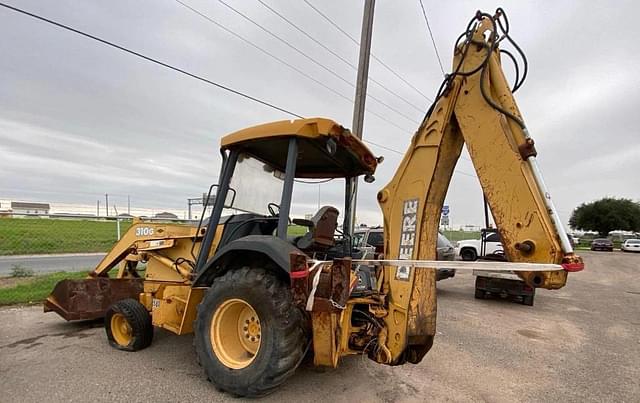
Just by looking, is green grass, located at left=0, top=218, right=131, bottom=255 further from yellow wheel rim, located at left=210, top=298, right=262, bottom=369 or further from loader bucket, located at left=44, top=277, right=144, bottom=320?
yellow wheel rim, located at left=210, top=298, right=262, bottom=369

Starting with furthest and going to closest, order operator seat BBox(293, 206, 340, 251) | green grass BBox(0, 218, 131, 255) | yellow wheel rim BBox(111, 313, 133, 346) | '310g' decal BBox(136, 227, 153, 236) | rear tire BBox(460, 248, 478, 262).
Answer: rear tire BBox(460, 248, 478, 262) → green grass BBox(0, 218, 131, 255) → '310g' decal BBox(136, 227, 153, 236) → yellow wheel rim BBox(111, 313, 133, 346) → operator seat BBox(293, 206, 340, 251)

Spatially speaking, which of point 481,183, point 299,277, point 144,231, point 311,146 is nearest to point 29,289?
point 144,231

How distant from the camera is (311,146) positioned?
11.5 ft

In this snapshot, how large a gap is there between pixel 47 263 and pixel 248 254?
11272 mm

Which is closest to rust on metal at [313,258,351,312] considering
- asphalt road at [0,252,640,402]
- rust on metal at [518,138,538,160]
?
asphalt road at [0,252,640,402]

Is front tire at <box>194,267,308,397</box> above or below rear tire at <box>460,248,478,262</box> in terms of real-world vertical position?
below

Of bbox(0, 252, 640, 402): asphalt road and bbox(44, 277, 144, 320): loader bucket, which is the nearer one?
bbox(0, 252, 640, 402): asphalt road

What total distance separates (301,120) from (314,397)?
95.1 inches

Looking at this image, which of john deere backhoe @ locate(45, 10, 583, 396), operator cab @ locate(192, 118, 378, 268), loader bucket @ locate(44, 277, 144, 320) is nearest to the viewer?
john deere backhoe @ locate(45, 10, 583, 396)

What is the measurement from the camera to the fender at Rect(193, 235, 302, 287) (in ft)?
9.43

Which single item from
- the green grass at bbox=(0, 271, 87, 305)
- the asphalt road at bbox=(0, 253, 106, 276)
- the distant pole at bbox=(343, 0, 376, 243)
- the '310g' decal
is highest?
the distant pole at bbox=(343, 0, 376, 243)

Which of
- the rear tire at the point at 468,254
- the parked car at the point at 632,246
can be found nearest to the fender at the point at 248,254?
the rear tire at the point at 468,254

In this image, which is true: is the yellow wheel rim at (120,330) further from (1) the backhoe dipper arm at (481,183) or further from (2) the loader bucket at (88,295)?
(1) the backhoe dipper arm at (481,183)

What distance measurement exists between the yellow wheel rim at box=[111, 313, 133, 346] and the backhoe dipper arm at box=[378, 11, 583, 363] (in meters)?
3.03
